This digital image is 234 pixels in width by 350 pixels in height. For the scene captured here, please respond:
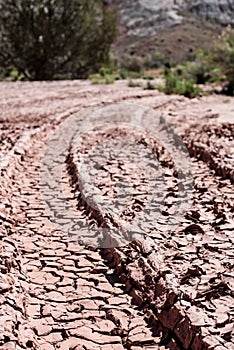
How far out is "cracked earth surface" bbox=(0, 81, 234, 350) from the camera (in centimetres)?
254

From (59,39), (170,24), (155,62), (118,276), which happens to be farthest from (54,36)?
(170,24)

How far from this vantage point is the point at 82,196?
183 inches

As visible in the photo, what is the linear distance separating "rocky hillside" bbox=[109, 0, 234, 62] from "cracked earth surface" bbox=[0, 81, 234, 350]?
113ft

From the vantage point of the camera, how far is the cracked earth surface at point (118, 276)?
2.54 metres

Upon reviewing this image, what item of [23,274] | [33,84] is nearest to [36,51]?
[33,84]

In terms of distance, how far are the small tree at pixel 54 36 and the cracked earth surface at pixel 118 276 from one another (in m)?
17.8

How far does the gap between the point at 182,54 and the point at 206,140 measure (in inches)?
1321

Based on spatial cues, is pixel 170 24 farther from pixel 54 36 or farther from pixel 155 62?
pixel 54 36

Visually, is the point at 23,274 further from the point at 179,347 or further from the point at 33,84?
the point at 33,84

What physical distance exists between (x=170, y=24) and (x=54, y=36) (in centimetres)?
2729

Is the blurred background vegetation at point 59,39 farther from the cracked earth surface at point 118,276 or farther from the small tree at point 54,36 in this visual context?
the cracked earth surface at point 118,276

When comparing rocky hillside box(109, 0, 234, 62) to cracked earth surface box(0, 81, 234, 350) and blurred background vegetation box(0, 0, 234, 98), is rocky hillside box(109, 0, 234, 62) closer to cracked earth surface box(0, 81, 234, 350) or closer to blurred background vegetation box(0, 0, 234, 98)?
blurred background vegetation box(0, 0, 234, 98)

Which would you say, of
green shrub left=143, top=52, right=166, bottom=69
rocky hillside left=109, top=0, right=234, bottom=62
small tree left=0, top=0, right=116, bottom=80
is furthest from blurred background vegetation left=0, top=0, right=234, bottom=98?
rocky hillside left=109, top=0, right=234, bottom=62

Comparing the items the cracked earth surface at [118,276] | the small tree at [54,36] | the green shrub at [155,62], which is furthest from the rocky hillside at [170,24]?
the cracked earth surface at [118,276]
